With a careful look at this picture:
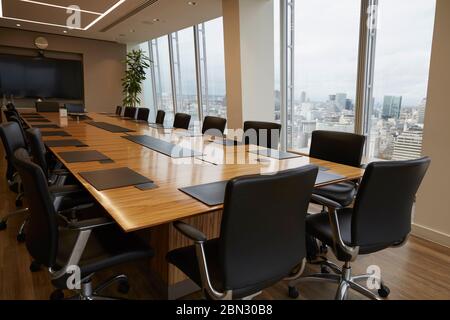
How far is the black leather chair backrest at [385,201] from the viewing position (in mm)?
1463

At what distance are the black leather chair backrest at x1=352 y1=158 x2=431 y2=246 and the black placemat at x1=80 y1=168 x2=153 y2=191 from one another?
3.74ft

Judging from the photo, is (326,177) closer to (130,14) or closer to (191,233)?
(191,233)

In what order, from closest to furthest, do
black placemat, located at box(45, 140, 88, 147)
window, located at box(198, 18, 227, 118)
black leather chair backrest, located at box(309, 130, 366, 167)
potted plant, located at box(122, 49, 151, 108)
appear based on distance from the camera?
black leather chair backrest, located at box(309, 130, 366, 167), black placemat, located at box(45, 140, 88, 147), window, located at box(198, 18, 227, 118), potted plant, located at box(122, 49, 151, 108)

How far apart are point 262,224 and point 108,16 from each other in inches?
250

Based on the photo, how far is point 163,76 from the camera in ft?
28.2

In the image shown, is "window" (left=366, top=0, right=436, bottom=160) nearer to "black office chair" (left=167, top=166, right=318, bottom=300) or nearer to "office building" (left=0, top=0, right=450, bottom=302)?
"office building" (left=0, top=0, right=450, bottom=302)

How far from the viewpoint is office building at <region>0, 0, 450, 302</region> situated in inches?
52.0

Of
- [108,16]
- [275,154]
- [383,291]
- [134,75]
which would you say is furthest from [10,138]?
[134,75]

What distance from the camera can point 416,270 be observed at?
2.29 meters

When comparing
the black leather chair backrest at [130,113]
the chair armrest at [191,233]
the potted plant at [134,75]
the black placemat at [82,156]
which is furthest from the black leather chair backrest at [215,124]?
the potted plant at [134,75]

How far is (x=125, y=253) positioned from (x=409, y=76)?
341cm

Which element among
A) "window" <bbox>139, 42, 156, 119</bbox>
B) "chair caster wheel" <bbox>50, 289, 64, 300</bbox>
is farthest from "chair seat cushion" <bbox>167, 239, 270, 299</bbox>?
"window" <bbox>139, 42, 156, 119</bbox>

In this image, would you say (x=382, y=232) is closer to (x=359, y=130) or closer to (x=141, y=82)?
(x=359, y=130)
